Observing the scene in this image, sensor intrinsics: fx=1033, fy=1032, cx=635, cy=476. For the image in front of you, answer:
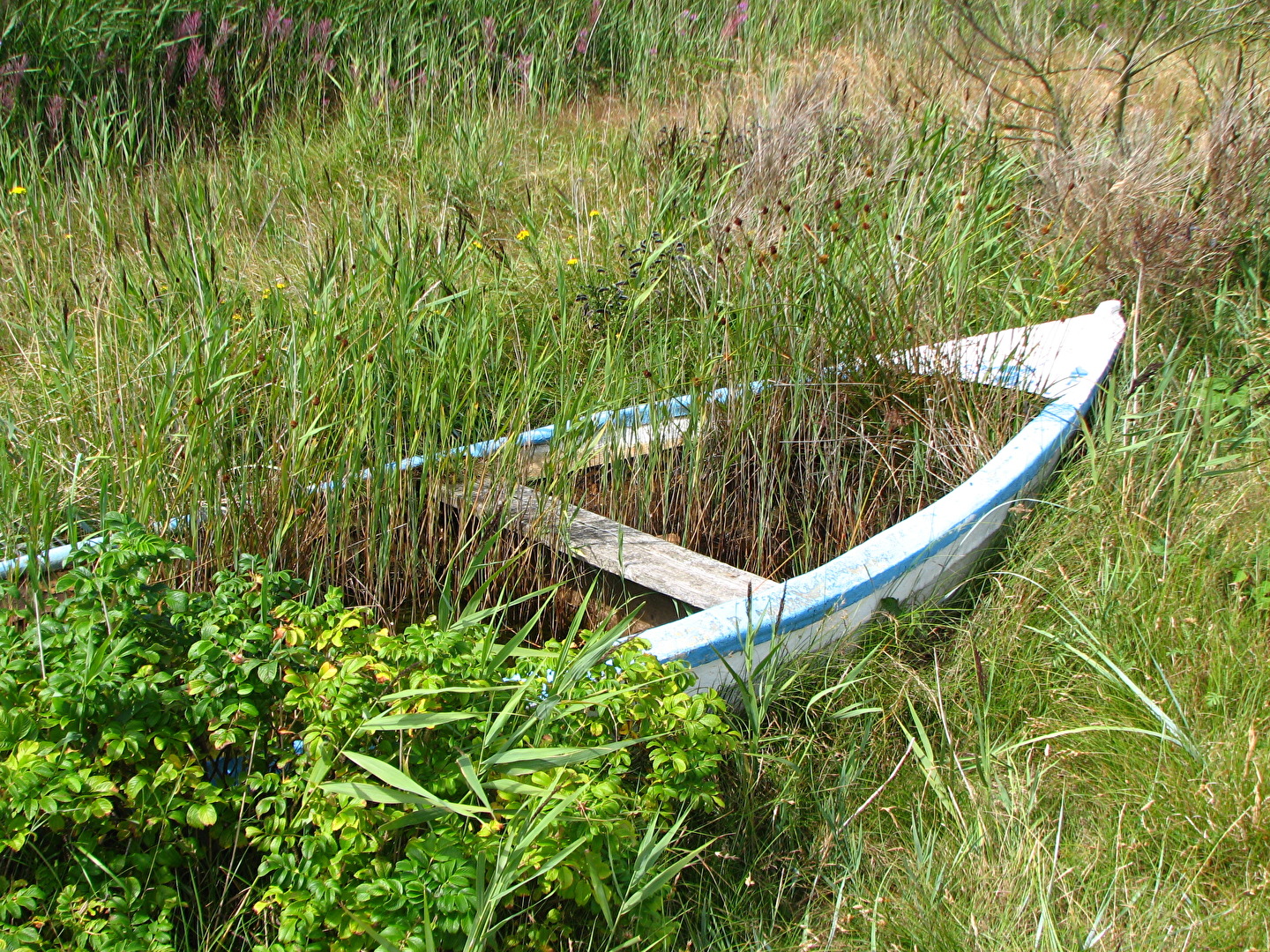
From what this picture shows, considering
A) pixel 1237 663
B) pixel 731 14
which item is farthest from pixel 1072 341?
pixel 731 14

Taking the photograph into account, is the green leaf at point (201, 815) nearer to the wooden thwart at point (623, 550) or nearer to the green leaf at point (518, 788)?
the green leaf at point (518, 788)

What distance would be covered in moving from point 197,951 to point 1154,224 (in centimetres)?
347

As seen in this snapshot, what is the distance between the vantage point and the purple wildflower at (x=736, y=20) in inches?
→ 250

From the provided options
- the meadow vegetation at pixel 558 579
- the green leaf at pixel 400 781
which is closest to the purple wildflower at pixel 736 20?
the meadow vegetation at pixel 558 579

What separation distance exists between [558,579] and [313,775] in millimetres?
1122

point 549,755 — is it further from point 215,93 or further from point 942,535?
point 215,93

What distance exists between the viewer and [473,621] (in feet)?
5.69

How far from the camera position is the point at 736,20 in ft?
21.5

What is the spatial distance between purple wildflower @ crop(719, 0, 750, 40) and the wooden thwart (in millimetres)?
4782

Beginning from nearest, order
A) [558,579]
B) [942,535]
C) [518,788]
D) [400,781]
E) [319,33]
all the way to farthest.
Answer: [400,781]
[518,788]
[942,535]
[558,579]
[319,33]

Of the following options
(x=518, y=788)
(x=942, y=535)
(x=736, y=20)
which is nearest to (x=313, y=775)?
(x=518, y=788)

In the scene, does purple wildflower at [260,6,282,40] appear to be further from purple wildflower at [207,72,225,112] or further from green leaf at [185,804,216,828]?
green leaf at [185,804,216,828]

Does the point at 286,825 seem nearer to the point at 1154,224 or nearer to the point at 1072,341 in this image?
the point at 1072,341

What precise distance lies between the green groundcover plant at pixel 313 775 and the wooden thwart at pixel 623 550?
1.82 ft
